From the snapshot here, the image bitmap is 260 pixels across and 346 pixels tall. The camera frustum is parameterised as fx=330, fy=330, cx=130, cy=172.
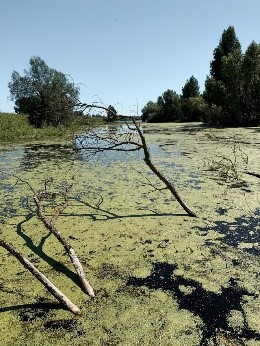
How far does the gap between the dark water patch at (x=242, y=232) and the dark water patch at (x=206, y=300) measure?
603 millimetres

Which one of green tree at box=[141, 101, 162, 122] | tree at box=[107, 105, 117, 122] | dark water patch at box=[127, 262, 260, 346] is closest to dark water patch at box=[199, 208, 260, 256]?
dark water patch at box=[127, 262, 260, 346]

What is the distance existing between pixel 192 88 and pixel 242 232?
106 ft

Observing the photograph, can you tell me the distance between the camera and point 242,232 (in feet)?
9.93

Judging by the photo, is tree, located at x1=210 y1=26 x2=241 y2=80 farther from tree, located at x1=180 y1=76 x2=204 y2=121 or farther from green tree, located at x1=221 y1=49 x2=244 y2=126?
green tree, located at x1=221 y1=49 x2=244 y2=126

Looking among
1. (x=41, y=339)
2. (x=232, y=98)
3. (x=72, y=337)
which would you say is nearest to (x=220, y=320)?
(x=72, y=337)

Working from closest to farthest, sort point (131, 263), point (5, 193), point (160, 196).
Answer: point (131, 263) < point (160, 196) < point (5, 193)

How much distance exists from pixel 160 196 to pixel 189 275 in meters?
2.02

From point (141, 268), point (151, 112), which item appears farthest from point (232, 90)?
point (151, 112)

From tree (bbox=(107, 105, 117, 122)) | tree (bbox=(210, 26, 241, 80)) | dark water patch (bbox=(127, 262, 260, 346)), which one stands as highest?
tree (bbox=(210, 26, 241, 80))

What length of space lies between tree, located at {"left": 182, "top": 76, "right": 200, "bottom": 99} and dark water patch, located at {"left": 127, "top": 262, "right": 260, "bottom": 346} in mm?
32911

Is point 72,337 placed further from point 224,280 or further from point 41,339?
point 224,280

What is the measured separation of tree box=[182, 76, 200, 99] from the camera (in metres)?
33.5

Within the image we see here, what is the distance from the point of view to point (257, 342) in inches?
63.0

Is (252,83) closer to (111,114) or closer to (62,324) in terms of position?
(111,114)
